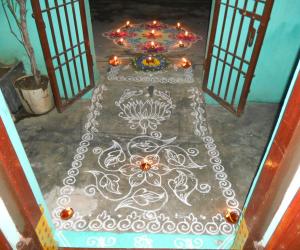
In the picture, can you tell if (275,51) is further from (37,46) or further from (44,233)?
(44,233)

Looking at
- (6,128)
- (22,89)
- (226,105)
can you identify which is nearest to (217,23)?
(226,105)

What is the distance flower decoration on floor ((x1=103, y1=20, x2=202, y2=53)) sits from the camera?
5746 mm

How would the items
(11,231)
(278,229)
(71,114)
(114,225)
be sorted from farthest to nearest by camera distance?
(71,114)
(114,225)
(11,231)
(278,229)

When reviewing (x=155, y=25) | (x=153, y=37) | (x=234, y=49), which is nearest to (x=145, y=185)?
(x=234, y=49)

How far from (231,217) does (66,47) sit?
Result: 319 cm

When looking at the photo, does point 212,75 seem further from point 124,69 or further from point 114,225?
point 114,225

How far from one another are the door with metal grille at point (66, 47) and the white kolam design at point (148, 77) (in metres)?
0.56

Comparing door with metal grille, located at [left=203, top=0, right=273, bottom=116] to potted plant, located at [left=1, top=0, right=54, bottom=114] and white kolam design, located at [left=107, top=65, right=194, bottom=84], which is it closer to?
white kolam design, located at [left=107, top=65, right=194, bottom=84]

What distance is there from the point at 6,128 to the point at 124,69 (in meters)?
3.75

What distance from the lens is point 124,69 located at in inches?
191

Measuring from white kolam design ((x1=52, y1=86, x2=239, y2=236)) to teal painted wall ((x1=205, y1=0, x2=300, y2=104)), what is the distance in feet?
3.91

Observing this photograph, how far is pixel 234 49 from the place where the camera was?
12.0 ft

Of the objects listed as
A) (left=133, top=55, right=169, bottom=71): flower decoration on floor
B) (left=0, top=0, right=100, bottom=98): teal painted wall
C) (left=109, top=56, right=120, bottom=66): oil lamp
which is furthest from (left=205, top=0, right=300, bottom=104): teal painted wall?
(left=0, top=0, right=100, bottom=98): teal painted wall

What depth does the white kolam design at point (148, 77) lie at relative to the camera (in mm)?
4562
